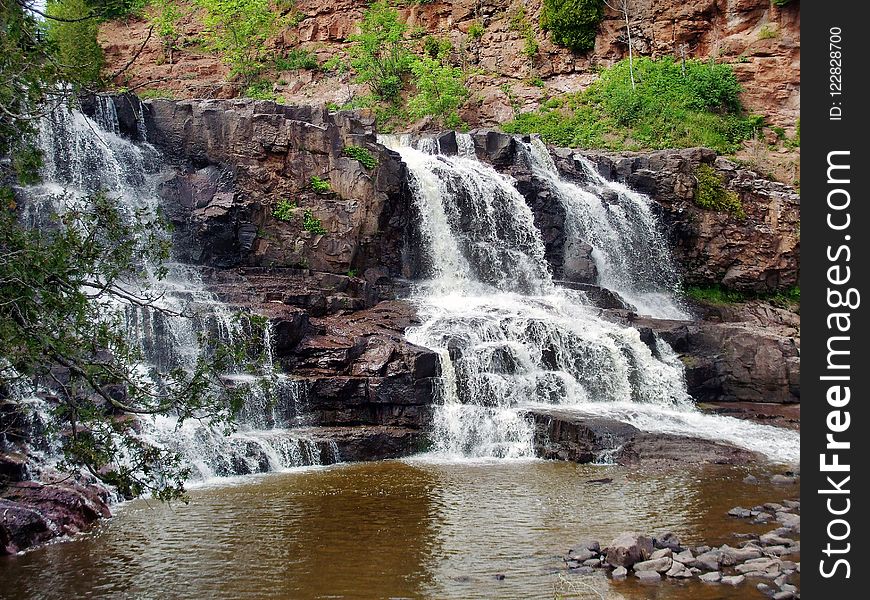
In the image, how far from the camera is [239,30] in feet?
117

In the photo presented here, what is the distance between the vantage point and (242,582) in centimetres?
834

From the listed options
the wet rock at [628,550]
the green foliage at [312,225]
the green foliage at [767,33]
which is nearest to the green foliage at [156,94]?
the green foliage at [312,225]

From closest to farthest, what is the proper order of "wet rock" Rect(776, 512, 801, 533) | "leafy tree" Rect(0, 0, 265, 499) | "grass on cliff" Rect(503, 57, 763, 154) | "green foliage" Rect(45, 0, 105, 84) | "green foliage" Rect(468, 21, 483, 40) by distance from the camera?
"leafy tree" Rect(0, 0, 265, 499), "wet rock" Rect(776, 512, 801, 533), "grass on cliff" Rect(503, 57, 763, 154), "green foliage" Rect(45, 0, 105, 84), "green foliage" Rect(468, 21, 483, 40)

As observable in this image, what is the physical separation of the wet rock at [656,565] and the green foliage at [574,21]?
3079 centimetres

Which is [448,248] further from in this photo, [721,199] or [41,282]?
[41,282]

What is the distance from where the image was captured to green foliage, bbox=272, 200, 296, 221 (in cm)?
2144

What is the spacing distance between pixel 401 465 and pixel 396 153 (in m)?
11.0

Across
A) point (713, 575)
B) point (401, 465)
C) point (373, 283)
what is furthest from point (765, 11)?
point (713, 575)

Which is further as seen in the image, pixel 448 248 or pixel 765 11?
pixel 765 11

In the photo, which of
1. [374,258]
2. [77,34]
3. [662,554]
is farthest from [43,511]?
[77,34]

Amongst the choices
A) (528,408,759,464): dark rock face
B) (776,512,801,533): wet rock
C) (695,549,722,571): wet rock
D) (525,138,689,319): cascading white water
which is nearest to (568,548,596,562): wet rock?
(695,549,722,571): wet rock

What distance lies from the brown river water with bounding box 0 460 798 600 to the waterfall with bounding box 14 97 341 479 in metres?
0.84

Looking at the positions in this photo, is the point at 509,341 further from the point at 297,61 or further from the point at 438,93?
the point at 297,61

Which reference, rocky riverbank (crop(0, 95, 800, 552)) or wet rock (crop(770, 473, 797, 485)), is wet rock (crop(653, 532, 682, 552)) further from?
rocky riverbank (crop(0, 95, 800, 552))
